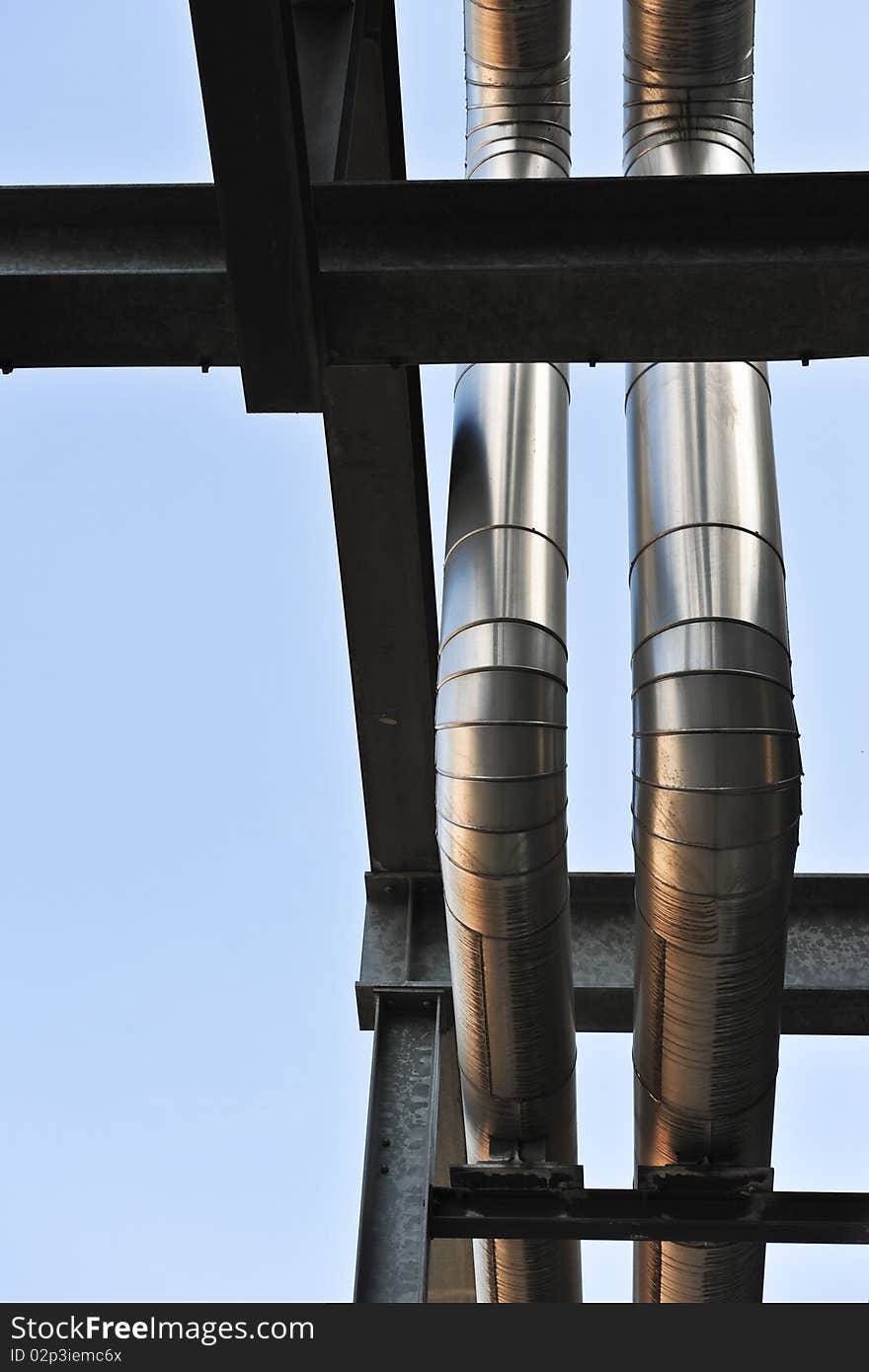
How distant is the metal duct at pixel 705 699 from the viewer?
607 centimetres

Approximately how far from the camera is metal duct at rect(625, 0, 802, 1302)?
19.9 feet

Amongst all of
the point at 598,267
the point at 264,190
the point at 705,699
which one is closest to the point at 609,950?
the point at 705,699

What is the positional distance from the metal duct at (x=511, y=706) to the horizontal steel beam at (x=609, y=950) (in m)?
0.97

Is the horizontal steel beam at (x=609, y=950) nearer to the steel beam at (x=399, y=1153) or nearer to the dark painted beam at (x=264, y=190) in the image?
the steel beam at (x=399, y=1153)

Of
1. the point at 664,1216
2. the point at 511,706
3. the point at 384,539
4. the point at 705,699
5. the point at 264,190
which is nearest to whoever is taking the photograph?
the point at 264,190

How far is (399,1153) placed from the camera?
7.57 meters

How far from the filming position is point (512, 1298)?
824 centimetres

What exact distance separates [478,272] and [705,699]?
1.98 meters

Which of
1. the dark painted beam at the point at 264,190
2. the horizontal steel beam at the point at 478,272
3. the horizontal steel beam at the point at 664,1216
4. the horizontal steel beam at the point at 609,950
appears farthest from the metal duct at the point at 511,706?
the dark painted beam at the point at 264,190

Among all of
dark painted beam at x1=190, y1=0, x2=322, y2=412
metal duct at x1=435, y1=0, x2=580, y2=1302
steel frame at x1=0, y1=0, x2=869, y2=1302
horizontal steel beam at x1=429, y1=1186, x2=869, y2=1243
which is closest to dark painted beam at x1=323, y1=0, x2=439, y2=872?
metal duct at x1=435, y1=0, x2=580, y2=1302

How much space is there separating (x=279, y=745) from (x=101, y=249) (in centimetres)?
857

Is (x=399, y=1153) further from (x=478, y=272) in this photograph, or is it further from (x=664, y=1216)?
(x=478, y=272)

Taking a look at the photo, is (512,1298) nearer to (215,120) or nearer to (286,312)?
(286,312)

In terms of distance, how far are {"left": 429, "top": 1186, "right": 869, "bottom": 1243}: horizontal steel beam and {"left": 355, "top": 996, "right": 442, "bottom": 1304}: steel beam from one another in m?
0.15
